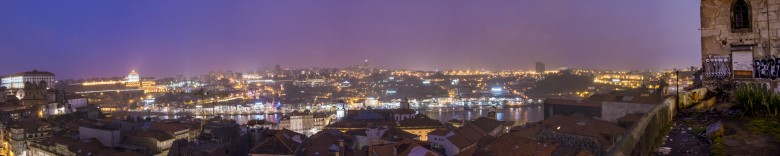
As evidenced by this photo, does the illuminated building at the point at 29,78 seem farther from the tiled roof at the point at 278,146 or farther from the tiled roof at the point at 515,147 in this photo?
the tiled roof at the point at 515,147

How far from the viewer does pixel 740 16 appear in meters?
5.79

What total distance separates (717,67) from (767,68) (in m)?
0.46

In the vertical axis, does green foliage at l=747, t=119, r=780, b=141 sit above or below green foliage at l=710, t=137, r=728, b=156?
above

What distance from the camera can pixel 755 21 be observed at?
569 centimetres

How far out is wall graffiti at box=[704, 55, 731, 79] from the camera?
596cm

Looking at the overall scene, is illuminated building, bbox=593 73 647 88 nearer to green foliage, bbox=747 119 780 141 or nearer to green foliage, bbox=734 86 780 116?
green foliage, bbox=734 86 780 116

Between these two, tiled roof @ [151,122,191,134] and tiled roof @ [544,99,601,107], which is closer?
tiled roof @ [151,122,191,134]

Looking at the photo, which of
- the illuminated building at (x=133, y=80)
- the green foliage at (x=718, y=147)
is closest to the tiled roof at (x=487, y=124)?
the green foliage at (x=718, y=147)

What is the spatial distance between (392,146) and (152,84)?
84.0 metres

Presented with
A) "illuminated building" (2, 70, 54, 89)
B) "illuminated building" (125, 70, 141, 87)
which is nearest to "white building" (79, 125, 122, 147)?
"illuminated building" (2, 70, 54, 89)

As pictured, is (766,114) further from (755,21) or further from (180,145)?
(180,145)

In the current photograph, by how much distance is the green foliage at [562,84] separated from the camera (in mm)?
59281

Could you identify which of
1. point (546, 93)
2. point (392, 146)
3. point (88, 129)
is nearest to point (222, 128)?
point (88, 129)

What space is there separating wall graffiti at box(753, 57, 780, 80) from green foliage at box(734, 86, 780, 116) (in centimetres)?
140
